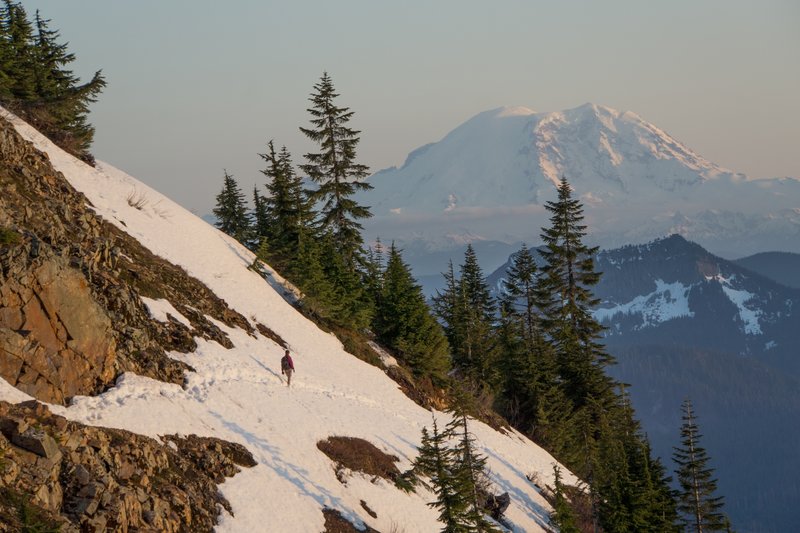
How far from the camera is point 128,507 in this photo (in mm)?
17812

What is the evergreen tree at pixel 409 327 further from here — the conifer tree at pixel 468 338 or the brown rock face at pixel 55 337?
the brown rock face at pixel 55 337

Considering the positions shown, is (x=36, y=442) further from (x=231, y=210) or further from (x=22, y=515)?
(x=231, y=210)

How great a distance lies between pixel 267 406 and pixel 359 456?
3.95 m

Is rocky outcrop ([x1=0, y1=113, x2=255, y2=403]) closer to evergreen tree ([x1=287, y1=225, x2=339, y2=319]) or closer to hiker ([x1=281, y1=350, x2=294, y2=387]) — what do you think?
hiker ([x1=281, y1=350, x2=294, y2=387])

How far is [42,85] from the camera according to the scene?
1884 inches

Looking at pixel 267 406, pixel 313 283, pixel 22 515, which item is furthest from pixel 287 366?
pixel 22 515

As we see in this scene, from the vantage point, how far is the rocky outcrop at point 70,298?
20.7 m

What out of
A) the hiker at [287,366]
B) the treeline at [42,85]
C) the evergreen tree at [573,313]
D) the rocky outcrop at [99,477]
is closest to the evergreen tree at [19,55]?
A: the treeline at [42,85]

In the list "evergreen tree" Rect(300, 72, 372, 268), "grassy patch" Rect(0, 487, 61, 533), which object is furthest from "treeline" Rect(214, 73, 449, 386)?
"grassy patch" Rect(0, 487, 61, 533)

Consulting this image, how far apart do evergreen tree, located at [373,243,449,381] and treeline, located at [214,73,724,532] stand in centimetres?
9

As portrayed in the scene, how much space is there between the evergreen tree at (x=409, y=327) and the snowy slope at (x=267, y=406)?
5941mm

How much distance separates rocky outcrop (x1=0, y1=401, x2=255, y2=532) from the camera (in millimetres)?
16359

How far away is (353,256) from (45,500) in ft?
135

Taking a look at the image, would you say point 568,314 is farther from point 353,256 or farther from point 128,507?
point 128,507
